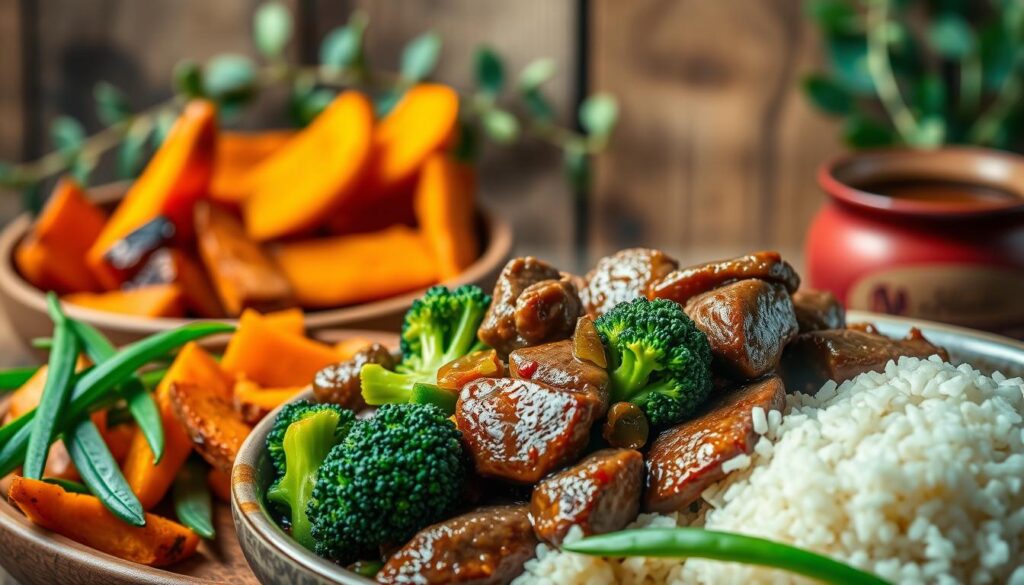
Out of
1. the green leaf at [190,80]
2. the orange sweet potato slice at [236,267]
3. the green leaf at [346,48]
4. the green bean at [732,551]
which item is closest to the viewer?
the green bean at [732,551]

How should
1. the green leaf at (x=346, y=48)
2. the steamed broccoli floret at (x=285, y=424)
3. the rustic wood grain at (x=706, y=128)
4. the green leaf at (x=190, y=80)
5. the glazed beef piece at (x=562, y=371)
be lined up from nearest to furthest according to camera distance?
the glazed beef piece at (x=562, y=371), the steamed broccoli floret at (x=285, y=424), the green leaf at (x=190, y=80), the green leaf at (x=346, y=48), the rustic wood grain at (x=706, y=128)

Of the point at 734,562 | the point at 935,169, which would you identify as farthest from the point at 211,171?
the point at 734,562

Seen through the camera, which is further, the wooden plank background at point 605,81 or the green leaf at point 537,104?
the wooden plank background at point 605,81

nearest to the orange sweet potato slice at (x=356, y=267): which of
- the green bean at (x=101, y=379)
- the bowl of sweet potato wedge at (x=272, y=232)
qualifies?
the bowl of sweet potato wedge at (x=272, y=232)

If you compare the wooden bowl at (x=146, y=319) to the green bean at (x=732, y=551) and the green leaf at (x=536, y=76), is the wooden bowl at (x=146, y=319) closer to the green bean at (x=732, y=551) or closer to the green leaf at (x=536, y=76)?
the green leaf at (x=536, y=76)

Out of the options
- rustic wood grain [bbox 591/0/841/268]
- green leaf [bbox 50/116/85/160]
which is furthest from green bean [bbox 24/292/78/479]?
rustic wood grain [bbox 591/0/841/268]

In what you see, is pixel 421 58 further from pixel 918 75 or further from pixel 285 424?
pixel 285 424
